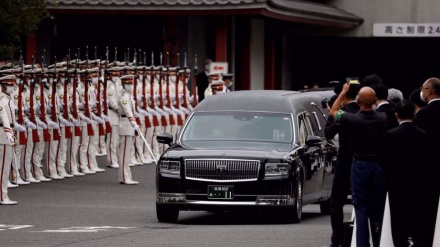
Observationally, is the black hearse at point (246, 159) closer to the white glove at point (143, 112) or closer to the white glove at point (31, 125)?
the white glove at point (31, 125)

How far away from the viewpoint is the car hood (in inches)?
765

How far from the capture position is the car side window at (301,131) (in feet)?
67.3

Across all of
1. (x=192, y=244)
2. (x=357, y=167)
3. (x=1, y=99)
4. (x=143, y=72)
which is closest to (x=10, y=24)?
(x=1, y=99)

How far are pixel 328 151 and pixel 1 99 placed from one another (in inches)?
206

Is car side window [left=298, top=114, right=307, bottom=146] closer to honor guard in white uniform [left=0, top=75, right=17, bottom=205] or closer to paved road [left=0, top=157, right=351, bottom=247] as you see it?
paved road [left=0, top=157, right=351, bottom=247]

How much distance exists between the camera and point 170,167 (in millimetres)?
19641

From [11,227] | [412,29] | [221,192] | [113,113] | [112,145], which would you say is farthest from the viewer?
[412,29]

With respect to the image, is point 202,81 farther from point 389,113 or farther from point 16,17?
point 389,113

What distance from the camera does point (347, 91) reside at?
1655cm

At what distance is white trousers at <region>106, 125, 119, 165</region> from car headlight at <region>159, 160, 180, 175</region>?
11.5m

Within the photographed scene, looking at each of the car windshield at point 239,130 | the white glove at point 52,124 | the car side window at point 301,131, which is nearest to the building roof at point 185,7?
the white glove at point 52,124

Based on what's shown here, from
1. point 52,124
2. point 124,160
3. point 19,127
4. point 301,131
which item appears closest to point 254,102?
point 301,131

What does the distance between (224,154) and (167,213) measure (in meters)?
1.17

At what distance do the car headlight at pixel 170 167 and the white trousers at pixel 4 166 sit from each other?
4.09 meters
